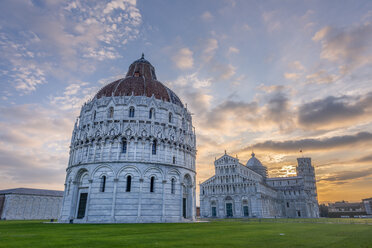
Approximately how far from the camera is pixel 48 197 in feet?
281

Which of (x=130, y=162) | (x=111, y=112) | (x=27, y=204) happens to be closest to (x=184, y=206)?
(x=130, y=162)

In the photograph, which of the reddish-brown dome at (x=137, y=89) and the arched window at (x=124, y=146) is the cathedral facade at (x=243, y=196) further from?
the arched window at (x=124, y=146)

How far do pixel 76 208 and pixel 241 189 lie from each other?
5968cm

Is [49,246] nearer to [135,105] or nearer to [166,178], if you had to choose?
[166,178]

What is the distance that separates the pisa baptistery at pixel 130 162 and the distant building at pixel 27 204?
40239mm

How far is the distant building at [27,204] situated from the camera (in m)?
73.2

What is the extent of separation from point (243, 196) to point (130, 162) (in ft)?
187

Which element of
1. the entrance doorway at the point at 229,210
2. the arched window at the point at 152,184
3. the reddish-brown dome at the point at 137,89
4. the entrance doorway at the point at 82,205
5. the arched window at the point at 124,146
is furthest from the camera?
the entrance doorway at the point at 229,210

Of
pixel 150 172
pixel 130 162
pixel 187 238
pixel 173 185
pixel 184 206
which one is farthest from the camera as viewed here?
pixel 184 206

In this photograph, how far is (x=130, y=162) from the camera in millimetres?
38500

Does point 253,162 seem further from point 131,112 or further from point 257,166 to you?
point 131,112

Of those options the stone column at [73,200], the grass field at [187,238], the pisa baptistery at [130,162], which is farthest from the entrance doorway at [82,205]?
the grass field at [187,238]

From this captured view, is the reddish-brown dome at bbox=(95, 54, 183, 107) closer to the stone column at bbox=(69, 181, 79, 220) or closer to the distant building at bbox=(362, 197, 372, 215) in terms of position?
the stone column at bbox=(69, 181, 79, 220)

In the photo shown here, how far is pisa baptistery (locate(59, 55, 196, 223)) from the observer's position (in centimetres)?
3700
